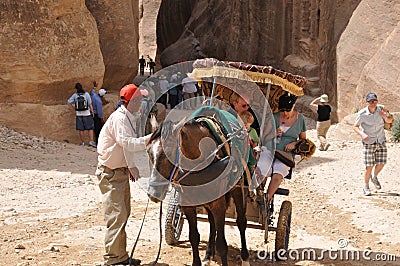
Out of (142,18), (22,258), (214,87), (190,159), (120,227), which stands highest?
(142,18)

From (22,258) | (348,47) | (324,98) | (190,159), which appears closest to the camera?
(190,159)

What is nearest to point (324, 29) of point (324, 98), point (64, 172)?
point (324, 98)

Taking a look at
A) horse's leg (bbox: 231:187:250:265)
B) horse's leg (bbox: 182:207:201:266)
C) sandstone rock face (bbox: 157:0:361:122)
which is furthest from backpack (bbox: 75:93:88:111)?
sandstone rock face (bbox: 157:0:361:122)

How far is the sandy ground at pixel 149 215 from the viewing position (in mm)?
6586

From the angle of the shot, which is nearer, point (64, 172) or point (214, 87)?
point (214, 87)

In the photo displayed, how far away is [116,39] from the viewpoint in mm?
18656

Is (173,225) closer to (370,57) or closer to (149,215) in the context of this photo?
(149,215)

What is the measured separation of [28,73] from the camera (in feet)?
47.4

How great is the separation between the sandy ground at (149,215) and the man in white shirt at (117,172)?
25 centimetres

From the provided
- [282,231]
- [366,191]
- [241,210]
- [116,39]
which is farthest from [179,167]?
[116,39]

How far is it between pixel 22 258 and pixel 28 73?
8.86m

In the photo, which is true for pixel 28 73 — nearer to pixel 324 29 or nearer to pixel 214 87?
pixel 214 87

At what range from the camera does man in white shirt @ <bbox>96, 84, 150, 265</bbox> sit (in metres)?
5.78

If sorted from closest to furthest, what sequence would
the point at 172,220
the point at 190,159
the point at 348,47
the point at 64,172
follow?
1. the point at 190,159
2. the point at 172,220
3. the point at 64,172
4. the point at 348,47
